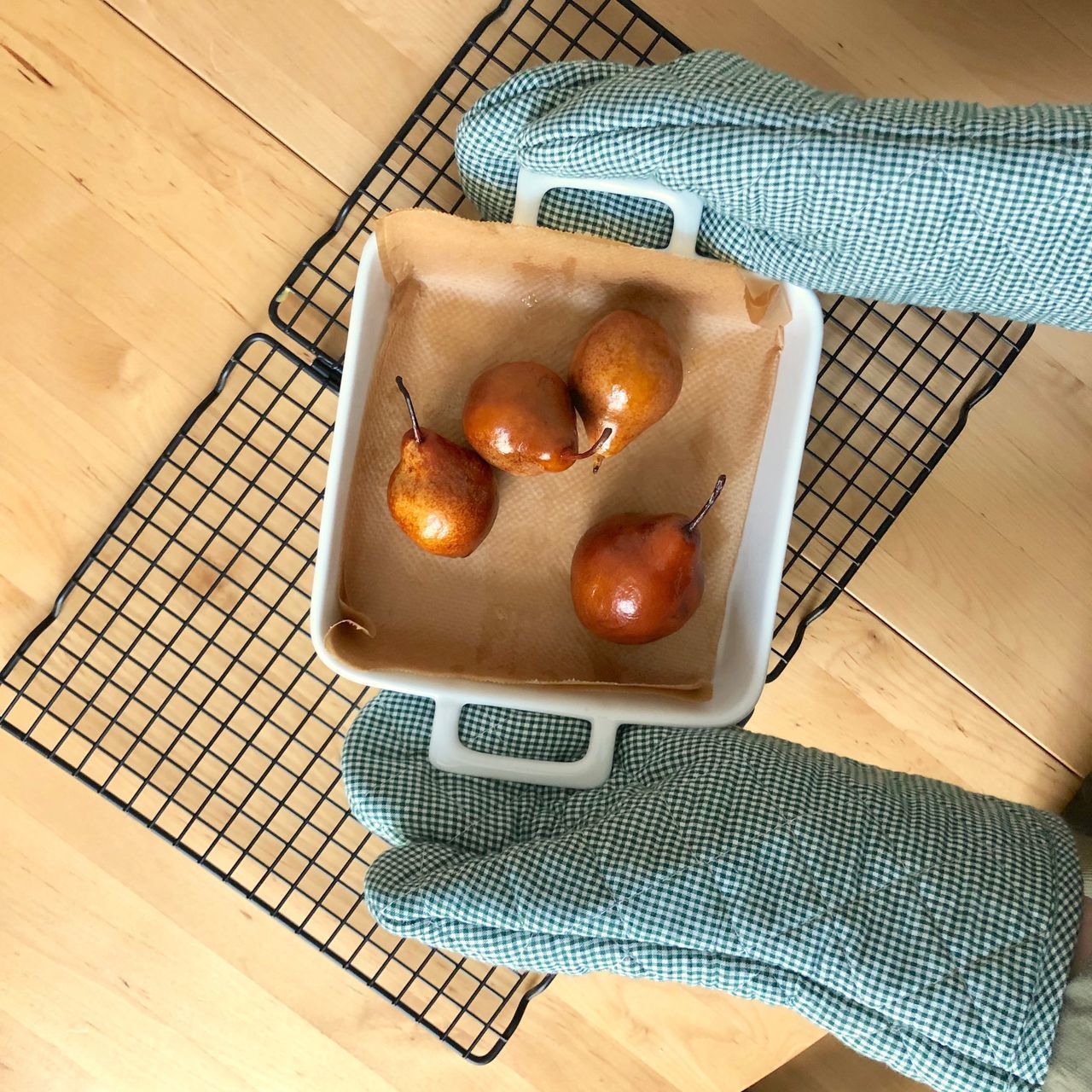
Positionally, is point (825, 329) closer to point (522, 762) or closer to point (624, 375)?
point (624, 375)

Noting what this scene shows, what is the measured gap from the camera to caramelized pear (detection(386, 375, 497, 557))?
508 millimetres

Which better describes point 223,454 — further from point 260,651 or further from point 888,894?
point 888,894

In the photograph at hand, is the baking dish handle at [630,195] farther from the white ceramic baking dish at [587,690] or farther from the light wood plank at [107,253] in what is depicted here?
the light wood plank at [107,253]

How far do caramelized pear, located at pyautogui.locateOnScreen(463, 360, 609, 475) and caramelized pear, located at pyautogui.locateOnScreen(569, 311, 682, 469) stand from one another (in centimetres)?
1

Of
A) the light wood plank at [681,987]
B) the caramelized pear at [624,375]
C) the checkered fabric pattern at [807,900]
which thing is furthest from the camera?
the light wood plank at [681,987]

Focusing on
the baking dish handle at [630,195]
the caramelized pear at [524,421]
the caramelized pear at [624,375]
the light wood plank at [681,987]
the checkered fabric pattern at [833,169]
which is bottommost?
the light wood plank at [681,987]

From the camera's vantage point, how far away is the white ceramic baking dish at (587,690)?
1.63 ft

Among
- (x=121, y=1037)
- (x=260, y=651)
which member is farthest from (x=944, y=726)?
(x=121, y=1037)

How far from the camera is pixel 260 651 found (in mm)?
588

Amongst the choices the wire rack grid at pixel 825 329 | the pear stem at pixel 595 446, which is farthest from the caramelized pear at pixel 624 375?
the wire rack grid at pixel 825 329

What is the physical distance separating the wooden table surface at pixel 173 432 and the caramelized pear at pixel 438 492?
0.16m

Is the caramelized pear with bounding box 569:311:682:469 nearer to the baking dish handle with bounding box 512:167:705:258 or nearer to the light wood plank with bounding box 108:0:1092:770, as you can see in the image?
the baking dish handle with bounding box 512:167:705:258

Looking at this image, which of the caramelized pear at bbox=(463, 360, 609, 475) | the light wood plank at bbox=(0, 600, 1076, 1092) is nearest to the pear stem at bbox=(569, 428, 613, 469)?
the caramelized pear at bbox=(463, 360, 609, 475)

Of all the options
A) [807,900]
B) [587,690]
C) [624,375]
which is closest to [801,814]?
[807,900]
